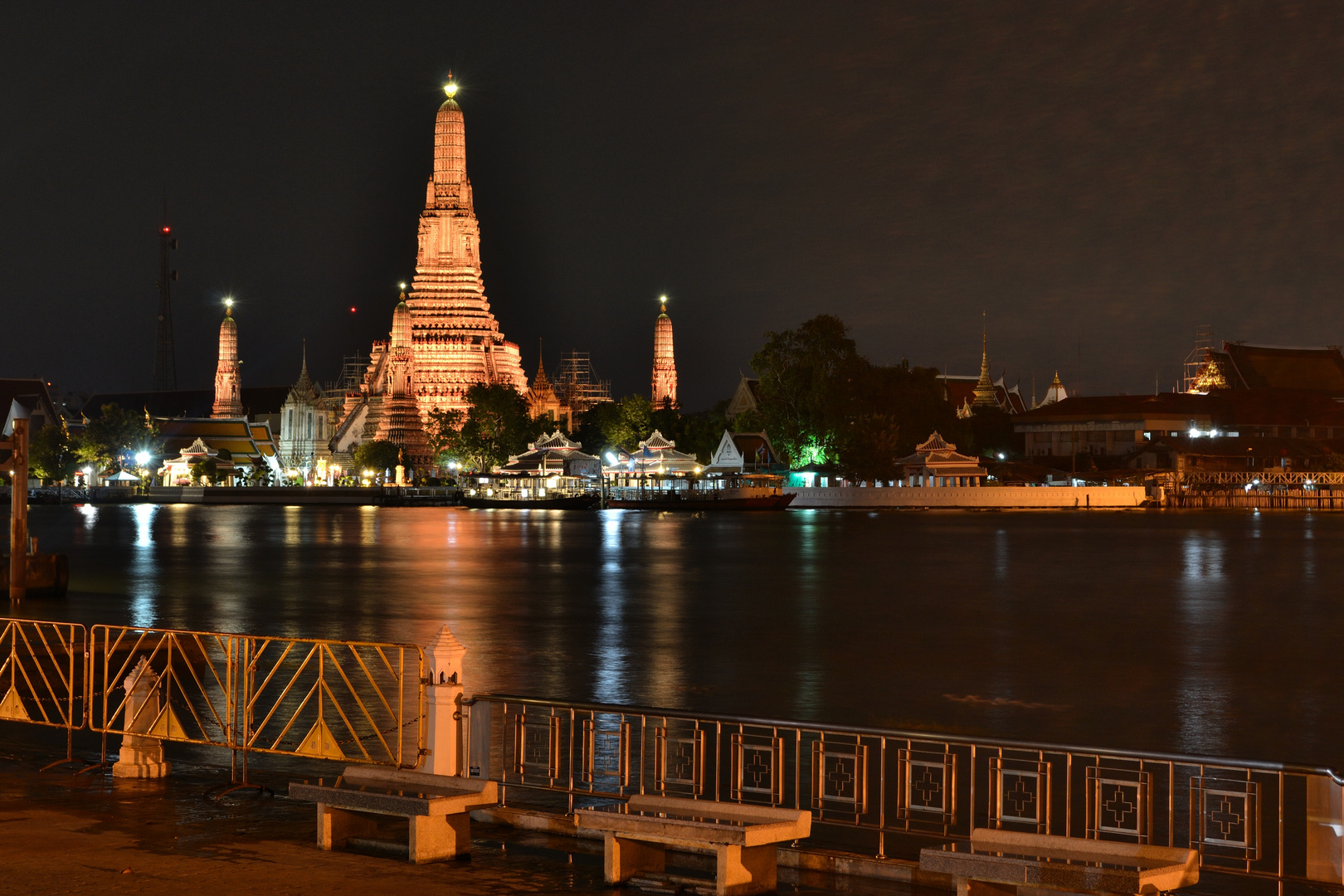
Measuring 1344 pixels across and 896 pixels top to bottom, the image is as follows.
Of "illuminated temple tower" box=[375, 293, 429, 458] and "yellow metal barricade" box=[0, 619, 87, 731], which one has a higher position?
"illuminated temple tower" box=[375, 293, 429, 458]

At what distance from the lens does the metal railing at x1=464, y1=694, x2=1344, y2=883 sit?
8336 mm

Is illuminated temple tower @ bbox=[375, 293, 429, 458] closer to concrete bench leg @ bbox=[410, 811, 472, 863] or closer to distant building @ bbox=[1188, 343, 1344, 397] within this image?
distant building @ bbox=[1188, 343, 1344, 397]

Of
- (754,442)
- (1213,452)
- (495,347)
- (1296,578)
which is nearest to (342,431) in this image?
(495,347)

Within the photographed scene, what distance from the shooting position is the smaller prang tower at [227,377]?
159 m

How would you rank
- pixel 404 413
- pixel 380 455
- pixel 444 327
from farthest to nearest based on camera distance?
pixel 444 327
pixel 404 413
pixel 380 455

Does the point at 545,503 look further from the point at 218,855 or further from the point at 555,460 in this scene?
the point at 218,855

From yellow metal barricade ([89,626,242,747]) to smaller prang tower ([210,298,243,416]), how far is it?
468 feet

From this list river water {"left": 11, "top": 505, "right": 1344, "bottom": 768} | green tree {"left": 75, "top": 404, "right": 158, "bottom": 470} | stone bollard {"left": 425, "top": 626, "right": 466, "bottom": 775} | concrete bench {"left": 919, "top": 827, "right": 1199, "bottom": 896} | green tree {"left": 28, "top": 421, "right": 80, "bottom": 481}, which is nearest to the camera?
concrete bench {"left": 919, "top": 827, "right": 1199, "bottom": 896}

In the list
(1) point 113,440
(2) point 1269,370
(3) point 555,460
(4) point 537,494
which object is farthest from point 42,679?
(2) point 1269,370

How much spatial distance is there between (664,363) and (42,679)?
5356 inches

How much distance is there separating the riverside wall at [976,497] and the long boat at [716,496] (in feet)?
8.59

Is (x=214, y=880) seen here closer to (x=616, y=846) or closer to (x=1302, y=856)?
(x=616, y=846)

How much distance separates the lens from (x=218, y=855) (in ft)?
27.5

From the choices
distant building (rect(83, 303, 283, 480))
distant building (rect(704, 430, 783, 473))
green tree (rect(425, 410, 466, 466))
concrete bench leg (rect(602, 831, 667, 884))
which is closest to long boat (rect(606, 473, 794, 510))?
distant building (rect(704, 430, 783, 473))
